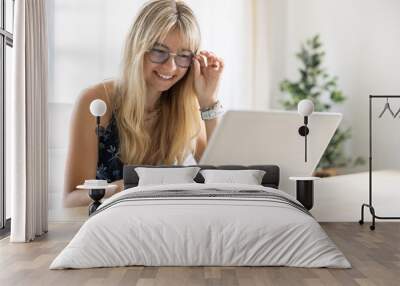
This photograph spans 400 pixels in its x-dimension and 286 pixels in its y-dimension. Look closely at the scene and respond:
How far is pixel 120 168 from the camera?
6.47 m

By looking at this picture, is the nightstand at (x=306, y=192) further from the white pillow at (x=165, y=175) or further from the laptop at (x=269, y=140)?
the white pillow at (x=165, y=175)

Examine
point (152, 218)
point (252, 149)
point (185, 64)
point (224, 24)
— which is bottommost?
point (152, 218)

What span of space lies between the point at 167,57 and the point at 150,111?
1.94ft

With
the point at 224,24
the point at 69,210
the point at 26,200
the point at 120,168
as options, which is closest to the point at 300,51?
the point at 224,24

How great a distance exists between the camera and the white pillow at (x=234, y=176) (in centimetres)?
591

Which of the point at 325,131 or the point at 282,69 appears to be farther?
the point at 282,69

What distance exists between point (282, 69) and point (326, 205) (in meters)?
1.74

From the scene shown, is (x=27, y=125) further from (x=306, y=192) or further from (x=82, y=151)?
(x=306, y=192)

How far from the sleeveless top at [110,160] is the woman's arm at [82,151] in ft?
0.17

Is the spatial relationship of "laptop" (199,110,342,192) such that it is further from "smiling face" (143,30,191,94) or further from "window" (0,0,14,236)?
"window" (0,0,14,236)

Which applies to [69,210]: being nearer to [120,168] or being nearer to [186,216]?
[120,168]

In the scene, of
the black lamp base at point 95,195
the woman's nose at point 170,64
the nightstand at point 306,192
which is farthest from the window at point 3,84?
the nightstand at point 306,192

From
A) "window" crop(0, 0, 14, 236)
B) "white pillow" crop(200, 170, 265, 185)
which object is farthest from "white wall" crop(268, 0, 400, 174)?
"window" crop(0, 0, 14, 236)

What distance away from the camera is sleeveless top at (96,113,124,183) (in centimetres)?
643
